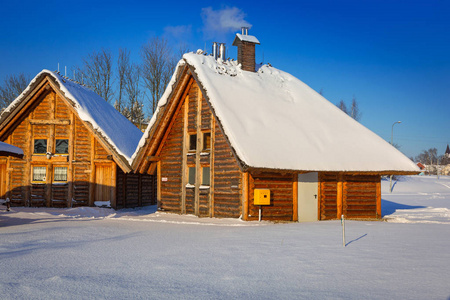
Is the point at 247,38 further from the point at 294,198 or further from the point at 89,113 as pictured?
the point at 89,113

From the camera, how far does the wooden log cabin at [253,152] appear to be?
640 inches

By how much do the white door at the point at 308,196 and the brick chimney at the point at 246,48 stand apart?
723 centimetres

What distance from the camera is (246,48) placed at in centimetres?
2128

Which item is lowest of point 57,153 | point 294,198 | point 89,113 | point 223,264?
point 223,264

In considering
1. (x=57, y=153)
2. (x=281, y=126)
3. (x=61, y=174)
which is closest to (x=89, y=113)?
(x=57, y=153)

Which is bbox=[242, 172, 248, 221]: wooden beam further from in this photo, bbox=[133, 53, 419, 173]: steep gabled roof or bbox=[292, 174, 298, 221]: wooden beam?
bbox=[292, 174, 298, 221]: wooden beam

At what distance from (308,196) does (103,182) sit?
37.8ft

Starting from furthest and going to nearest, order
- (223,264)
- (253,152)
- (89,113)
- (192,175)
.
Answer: (89,113) → (192,175) → (253,152) → (223,264)

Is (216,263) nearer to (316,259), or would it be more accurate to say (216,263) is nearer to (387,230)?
(316,259)

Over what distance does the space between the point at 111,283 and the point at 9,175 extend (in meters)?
20.0

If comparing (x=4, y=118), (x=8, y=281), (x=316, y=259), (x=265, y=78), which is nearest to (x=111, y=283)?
(x=8, y=281)

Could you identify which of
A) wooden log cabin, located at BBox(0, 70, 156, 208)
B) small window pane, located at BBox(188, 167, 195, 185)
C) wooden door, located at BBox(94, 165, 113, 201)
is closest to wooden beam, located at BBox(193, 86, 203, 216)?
small window pane, located at BBox(188, 167, 195, 185)

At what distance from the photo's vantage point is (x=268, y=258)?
804cm

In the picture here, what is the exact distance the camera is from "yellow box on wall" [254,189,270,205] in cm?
1584
